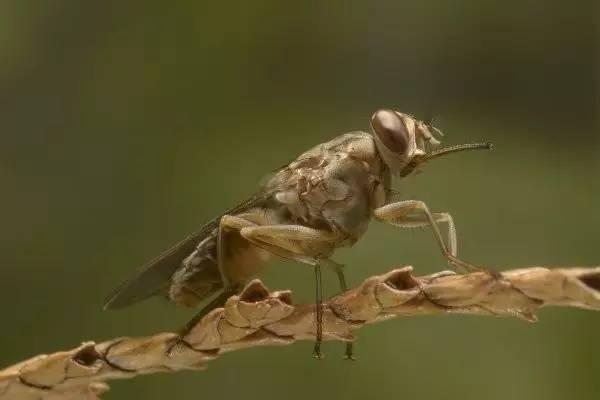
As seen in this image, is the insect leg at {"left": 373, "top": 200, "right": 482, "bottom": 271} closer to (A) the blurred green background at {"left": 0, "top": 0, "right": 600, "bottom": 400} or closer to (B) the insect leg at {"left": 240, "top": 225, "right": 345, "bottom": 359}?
(B) the insect leg at {"left": 240, "top": 225, "right": 345, "bottom": 359}

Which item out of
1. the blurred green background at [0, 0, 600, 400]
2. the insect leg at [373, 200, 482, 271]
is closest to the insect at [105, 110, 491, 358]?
the insect leg at [373, 200, 482, 271]

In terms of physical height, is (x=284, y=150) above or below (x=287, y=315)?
above

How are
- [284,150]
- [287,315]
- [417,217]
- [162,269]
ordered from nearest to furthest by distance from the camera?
[287,315]
[417,217]
[162,269]
[284,150]

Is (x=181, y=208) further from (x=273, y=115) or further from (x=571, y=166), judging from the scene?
(x=571, y=166)

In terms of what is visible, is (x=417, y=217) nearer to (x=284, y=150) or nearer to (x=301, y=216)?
(x=301, y=216)

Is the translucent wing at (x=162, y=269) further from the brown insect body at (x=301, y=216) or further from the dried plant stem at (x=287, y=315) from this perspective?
the dried plant stem at (x=287, y=315)

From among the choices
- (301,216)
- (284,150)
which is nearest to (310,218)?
(301,216)

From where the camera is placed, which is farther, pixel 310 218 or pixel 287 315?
pixel 310 218

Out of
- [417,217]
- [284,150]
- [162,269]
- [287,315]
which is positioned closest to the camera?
[287,315]
